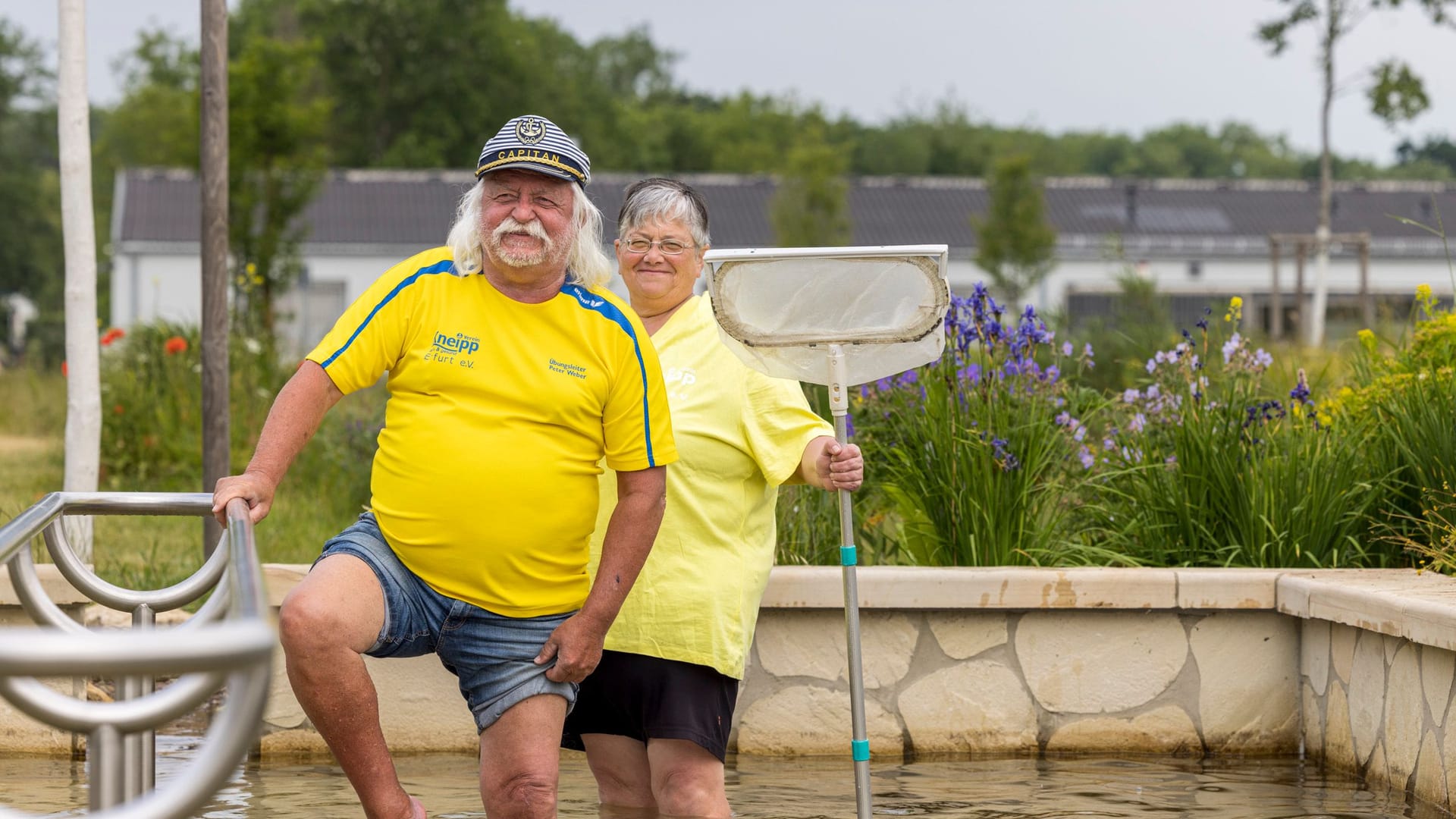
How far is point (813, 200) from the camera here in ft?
118

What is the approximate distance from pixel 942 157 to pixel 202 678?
222 ft

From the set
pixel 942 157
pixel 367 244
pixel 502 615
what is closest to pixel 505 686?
pixel 502 615

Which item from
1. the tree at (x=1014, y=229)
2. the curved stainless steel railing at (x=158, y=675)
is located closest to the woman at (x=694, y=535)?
the curved stainless steel railing at (x=158, y=675)

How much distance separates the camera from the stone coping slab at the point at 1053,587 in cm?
495

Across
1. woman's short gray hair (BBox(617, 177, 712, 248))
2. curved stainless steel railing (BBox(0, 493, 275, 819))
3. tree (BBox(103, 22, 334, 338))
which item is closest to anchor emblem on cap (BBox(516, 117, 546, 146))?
woman's short gray hair (BBox(617, 177, 712, 248))

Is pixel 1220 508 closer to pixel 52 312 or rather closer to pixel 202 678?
pixel 202 678

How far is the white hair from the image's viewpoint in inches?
131

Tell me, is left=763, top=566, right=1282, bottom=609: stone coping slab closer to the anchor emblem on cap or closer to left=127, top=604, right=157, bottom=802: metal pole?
the anchor emblem on cap

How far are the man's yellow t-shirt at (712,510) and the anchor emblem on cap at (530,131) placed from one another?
63 cm

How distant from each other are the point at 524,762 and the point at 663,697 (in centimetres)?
44

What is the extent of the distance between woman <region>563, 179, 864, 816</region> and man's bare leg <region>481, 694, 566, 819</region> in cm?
36

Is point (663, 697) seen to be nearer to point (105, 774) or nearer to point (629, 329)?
point (629, 329)

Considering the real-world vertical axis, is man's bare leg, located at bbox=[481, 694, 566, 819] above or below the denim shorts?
below

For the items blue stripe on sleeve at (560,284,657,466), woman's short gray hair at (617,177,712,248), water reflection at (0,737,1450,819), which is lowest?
water reflection at (0,737,1450,819)
